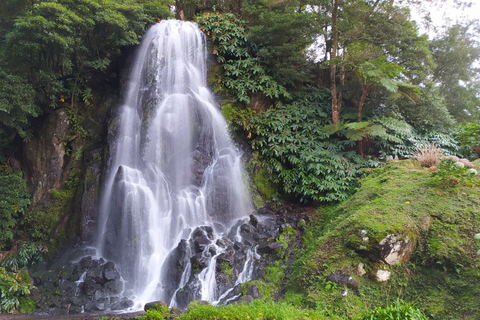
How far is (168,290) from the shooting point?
253 inches

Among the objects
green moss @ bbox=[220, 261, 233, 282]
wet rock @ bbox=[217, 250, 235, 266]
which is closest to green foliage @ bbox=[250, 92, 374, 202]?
wet rock @ bbox=[217, 250, 235, 266]

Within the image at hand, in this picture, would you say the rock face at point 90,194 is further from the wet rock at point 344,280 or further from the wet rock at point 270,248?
the wet rock at point 344,280

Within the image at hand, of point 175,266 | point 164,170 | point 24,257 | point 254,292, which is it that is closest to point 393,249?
point 254,292

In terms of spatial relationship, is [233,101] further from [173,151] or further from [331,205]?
[331,205]

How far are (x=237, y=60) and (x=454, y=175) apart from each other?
777 cm

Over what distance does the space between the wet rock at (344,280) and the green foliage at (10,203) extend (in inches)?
322

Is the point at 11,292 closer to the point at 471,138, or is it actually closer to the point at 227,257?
the point at 227,257

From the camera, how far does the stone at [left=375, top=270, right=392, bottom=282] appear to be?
4.94m

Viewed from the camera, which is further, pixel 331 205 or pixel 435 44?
pixel 435 44

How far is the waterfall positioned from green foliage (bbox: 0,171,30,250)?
2283 mm

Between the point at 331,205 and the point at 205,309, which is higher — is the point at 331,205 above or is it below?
above

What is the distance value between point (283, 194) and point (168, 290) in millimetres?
4584

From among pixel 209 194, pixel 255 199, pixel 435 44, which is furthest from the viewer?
pixel 435 44

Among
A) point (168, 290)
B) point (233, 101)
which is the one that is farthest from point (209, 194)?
point (233, 101)
